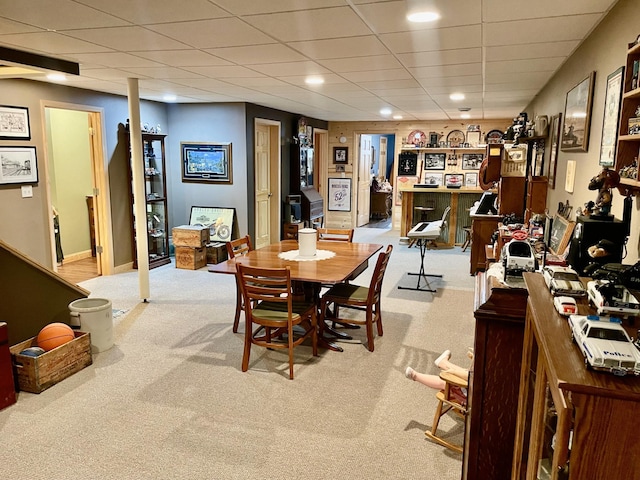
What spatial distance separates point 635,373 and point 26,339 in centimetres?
385

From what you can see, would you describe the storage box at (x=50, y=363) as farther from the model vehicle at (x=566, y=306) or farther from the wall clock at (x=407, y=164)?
the wall clock at (x=407, y=164)

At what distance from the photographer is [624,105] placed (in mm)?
1836

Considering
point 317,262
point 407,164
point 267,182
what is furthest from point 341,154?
point 317,262

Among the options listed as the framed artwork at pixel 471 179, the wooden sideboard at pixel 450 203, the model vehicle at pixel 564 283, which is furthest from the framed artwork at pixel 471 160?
the model vehicle at pixel 564 283

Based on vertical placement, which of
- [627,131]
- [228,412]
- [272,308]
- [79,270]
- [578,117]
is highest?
[578,117]

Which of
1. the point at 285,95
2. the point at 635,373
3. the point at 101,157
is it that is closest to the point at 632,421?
the point at 635,373

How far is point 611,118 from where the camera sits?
2.21 meters

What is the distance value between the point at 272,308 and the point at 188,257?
11.0 ft

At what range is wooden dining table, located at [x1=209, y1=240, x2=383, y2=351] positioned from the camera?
3260mm

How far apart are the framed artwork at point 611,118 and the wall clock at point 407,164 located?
23.9 feet

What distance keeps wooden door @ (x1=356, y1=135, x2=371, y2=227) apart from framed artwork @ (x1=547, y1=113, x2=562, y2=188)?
20.4 ft

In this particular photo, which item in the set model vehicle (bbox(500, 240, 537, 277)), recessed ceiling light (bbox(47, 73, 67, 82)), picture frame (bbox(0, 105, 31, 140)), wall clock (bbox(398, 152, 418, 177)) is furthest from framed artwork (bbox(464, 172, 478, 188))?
model vehicle (bbox(500, 240, 537, 277))

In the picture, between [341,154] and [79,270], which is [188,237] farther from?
[341,154]

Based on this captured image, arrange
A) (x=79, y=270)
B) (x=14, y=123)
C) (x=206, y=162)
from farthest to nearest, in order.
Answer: (x=206, y=162) → (x=79, y=270) → (x=14, y=123)
